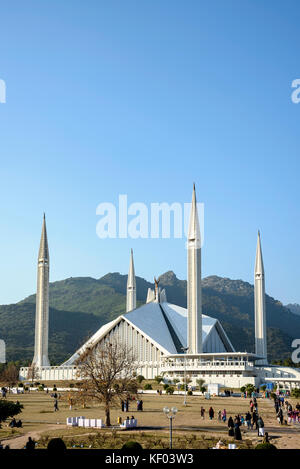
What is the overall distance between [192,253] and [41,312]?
16.6m

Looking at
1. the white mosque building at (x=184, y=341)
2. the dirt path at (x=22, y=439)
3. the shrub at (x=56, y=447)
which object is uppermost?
the white mosque building at (x=184, y=341)

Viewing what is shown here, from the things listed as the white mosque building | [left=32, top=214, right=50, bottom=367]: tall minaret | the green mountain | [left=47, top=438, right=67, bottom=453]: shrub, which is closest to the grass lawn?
[left=47, top=438, right=67, bottom=453]: shrub

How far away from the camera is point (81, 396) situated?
2172 cm

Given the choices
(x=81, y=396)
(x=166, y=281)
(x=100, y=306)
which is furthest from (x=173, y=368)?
(x=166, y=281)

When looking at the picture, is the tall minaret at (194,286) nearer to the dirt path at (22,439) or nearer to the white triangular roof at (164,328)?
the white triangular roof at (164,328)

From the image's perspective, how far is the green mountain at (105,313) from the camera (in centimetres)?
10725

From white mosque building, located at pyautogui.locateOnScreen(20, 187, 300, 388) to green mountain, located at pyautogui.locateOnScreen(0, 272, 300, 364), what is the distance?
2034cm

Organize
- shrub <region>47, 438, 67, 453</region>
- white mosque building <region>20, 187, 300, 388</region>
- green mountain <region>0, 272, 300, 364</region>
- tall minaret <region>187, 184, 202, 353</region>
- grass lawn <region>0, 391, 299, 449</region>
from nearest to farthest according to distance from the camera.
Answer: shrub <region>47, 438, 67, 453</region>, grass lawn <region>0, 391, 299, 449</region>, white mosque building <region>20, 187, 300, 388</region>, tall minaret <region>187, 184, 202, 353</region>, green mountain <region>0, 272, 300, 364</region>

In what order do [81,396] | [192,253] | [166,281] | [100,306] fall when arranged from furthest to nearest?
[166,281] → [100,306] → [192,253] → [81,396]

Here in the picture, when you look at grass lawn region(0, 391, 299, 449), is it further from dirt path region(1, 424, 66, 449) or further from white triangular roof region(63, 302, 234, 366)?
white triangular roof region(63, 302, 234, 366)

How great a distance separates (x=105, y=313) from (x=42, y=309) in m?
74.0

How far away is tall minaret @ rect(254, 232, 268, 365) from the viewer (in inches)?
2230

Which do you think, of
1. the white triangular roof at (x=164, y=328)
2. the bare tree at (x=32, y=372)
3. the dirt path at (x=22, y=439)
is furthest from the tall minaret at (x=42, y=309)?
the dirt path at (x=22, y=439)
